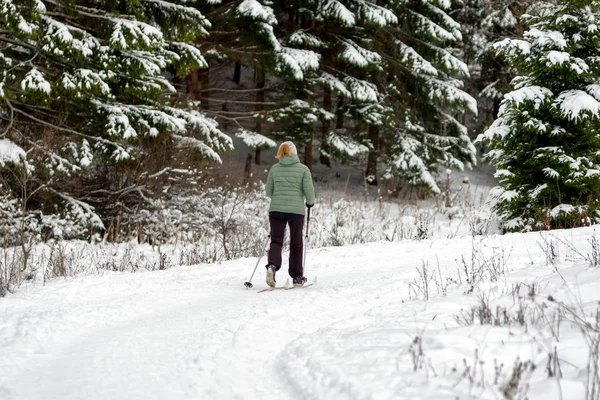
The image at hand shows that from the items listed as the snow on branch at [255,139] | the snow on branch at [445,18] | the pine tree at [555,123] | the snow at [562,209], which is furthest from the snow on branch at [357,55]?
the snow at [562,209]

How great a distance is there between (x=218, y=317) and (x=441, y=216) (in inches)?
457

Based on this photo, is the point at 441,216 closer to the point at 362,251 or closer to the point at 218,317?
the point at 362,251

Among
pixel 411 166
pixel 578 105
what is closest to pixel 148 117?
pixel 578 105

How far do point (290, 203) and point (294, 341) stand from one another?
3.11m

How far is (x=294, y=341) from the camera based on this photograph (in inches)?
178

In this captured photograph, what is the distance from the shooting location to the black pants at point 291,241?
737 centimetres

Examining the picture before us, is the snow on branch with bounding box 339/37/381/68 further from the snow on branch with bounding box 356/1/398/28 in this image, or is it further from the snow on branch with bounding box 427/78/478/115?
the snow on branch with bounding box 427/78/478/115

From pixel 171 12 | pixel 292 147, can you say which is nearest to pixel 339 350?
pixel 292 147

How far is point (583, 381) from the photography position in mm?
3059

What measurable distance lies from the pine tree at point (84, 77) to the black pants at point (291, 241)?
536 cm

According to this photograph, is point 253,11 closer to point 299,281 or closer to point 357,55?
point 357,55

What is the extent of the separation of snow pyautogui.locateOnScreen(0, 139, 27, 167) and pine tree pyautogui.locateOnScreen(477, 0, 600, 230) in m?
9.05

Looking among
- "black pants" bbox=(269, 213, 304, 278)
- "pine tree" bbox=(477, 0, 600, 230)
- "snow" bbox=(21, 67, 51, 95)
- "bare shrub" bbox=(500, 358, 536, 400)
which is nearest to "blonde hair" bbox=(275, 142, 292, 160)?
"black pants" bbox=(269, 213, 304, 278)

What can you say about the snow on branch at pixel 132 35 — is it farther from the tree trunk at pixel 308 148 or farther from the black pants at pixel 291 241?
the tree trunk at pixel 308 148
